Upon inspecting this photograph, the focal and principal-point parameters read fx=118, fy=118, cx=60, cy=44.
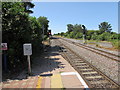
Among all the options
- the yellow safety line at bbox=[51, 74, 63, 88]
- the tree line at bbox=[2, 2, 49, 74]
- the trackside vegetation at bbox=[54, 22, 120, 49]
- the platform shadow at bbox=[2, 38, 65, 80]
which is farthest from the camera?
the trackside vegetation at bbox=[54, 22, 120, 49]

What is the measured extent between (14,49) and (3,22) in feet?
5.71

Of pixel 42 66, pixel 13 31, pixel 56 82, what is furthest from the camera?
pixel 42 66

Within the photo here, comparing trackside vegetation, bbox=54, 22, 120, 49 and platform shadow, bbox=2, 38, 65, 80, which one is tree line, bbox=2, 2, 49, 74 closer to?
platform shadow, bbox=2, 38, 65, 80

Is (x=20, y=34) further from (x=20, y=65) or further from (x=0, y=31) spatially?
(x=20, y=65)

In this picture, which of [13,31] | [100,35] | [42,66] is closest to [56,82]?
[42,66]

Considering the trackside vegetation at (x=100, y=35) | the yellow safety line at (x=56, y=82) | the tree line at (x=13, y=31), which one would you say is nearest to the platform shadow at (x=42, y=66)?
the yellow safety line at (x=56, y=82)

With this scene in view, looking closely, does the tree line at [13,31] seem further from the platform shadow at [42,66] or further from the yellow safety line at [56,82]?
the yellow safety line at [56,82]

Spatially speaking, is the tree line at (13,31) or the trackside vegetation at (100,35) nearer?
the tree line at (13,31)

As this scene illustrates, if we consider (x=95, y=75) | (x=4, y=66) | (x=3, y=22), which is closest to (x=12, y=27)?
(x=3, y=22)

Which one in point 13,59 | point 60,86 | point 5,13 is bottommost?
point 60,86

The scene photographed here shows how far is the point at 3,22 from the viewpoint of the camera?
7.09m

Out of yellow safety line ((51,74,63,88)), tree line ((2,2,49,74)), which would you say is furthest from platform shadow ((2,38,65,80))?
tree line ((2,2,49,74))

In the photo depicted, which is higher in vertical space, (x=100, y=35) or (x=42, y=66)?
(x=100, y=35)

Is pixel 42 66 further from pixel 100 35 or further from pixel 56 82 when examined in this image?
pixel 100 35
